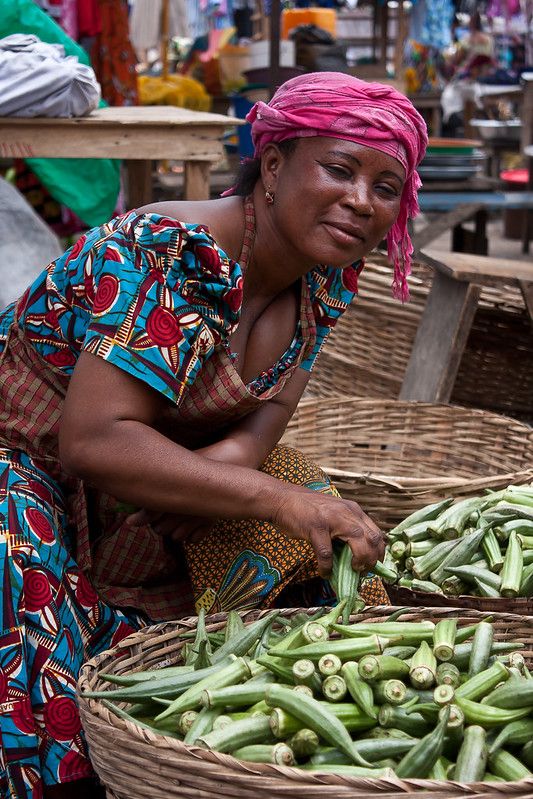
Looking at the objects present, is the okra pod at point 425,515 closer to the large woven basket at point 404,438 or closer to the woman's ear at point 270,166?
the large woven basket at point 404,438

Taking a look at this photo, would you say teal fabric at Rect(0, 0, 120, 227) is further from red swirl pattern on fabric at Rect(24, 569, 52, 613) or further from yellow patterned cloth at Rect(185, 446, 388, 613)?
red swirl pattern on fabric at Rect(24, 569, 52, 613)

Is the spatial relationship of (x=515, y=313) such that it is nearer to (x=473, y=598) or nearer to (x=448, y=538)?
(x=448, y=538)

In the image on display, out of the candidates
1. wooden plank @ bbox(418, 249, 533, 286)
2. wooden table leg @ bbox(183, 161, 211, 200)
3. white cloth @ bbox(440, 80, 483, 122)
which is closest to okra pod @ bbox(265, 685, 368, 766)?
wooden plank @ bbox(418, 249, 533, 286)

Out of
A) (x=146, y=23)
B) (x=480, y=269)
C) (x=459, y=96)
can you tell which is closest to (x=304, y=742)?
(x=480, y=269)

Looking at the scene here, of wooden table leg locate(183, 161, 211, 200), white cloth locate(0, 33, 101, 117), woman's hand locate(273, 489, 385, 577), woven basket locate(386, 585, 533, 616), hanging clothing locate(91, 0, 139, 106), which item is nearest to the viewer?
woman's hand locate(273, 489, 385, 577)

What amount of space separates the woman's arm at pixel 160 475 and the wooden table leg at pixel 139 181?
4290 millimetres

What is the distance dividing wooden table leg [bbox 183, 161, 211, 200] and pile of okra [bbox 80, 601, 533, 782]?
3.14 meters

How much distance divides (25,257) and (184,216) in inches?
93.1

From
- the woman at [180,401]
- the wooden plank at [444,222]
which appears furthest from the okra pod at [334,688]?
the wooden plank at [444,222]

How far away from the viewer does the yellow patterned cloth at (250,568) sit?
257cm

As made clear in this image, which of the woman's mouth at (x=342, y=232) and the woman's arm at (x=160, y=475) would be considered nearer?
the woman's arm at (x=160, y=475)

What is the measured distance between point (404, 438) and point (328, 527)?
1929 mm

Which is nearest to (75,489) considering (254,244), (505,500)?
(254,244)

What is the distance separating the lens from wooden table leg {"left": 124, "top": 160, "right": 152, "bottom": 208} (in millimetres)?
6348
